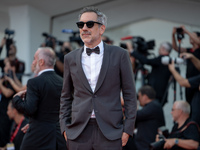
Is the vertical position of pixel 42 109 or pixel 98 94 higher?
pixel 98 94

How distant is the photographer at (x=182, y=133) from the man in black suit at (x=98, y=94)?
1.95 m

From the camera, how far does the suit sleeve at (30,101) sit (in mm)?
3309

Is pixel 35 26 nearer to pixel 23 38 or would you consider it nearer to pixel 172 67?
pixel 23 38

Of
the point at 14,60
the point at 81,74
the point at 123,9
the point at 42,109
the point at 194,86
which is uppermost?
the point at 123,9

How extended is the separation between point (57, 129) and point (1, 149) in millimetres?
2577

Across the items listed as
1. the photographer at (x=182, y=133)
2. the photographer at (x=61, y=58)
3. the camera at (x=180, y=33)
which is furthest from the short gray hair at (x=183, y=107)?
the photographer at (x=61, y=58)

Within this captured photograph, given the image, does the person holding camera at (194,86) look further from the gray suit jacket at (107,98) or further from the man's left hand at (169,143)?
Result: the gray suit jacket at (107,98)

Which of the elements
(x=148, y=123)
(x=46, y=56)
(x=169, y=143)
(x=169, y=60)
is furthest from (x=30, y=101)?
(x=169, y=60)

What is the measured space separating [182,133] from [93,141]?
7.40 ft

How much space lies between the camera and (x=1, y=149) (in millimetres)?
5621

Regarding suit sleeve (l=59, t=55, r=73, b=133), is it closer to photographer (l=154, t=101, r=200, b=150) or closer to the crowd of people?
the crowd of people

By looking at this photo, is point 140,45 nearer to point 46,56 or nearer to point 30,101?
point 46,56

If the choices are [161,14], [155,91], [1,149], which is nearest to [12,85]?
[1,149]

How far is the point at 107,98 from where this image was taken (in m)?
2.41
